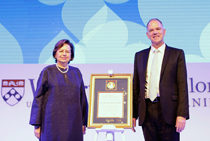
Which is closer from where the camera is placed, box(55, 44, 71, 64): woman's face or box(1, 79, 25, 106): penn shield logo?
box(55, 44, 71, 64): woman's face

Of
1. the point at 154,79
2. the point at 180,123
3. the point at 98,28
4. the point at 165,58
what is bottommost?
the point at 180,123

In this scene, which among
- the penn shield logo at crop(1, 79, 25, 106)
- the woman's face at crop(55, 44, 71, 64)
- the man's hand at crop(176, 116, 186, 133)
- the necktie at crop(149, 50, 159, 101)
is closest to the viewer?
the man's hand at crop(176, 116, 186, 133)

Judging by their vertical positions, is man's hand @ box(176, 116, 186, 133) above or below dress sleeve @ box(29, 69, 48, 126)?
below

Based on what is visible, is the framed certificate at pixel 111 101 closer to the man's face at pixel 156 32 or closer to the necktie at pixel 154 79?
the necktie at pixel 154 79

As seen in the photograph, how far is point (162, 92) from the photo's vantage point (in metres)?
2.41

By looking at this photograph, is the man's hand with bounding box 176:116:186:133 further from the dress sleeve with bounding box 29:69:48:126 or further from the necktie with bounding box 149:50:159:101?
the dress sleeve with bounding box 29:69:48:126

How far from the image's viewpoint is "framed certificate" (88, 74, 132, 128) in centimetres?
269

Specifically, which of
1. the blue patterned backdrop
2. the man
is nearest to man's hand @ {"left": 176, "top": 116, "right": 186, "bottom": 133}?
the man

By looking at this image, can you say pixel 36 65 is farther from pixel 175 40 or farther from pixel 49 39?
pixel 175 40

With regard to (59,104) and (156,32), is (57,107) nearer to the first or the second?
(59,104)

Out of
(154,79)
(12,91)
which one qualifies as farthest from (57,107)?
(12,91)

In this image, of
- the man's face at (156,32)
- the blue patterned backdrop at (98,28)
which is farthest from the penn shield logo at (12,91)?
the man's face at (156,32)

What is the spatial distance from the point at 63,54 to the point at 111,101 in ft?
1.88

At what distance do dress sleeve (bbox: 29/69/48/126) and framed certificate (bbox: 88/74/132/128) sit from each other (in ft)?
1.38
